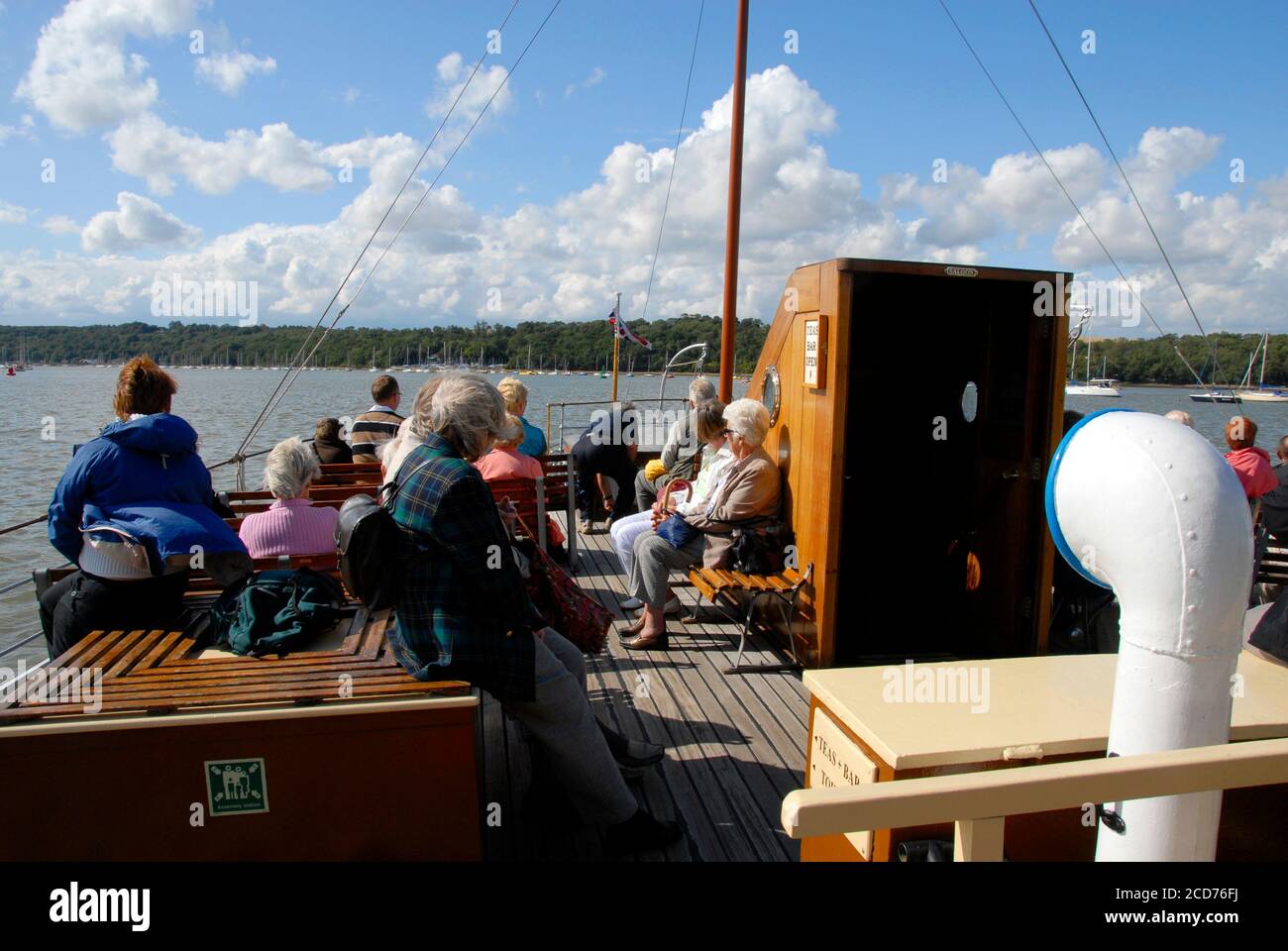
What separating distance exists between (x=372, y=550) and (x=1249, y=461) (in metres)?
7.27

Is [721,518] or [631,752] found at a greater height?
[721,518]

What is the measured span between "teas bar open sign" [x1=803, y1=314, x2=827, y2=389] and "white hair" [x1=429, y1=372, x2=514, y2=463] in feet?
7.17

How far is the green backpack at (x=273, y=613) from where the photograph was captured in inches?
120

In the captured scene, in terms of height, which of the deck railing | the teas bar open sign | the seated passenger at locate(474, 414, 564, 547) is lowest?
the deck railing

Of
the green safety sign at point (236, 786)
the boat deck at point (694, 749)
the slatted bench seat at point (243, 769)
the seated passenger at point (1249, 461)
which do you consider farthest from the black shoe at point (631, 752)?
the seated passenger at point (1249, 461)

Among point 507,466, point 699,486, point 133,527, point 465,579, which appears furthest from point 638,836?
point 507,466

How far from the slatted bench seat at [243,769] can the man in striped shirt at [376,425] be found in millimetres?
4345

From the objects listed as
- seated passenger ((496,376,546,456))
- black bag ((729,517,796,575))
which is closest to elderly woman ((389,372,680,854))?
black bag ((729,517,796,575))

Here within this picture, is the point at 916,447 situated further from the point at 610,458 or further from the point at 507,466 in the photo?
the point at 610,458

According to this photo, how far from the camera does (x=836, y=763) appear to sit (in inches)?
94.3

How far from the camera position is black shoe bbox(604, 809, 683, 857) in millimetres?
3020

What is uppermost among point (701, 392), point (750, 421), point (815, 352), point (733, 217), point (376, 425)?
point (733, 217)

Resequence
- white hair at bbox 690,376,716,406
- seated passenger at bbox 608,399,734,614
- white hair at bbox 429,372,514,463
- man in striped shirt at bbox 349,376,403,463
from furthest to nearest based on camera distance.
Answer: man in striped shirt at bbox 349,376,403,463, white hair at bbox 690,376,716,406, seated passenger at bbox 608,399,734,614, white hair at bbox 429,372,514,463

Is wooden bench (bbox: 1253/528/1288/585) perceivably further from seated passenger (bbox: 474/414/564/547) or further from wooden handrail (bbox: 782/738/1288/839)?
wooden handrail (bbox: 782/738/1288/839)
